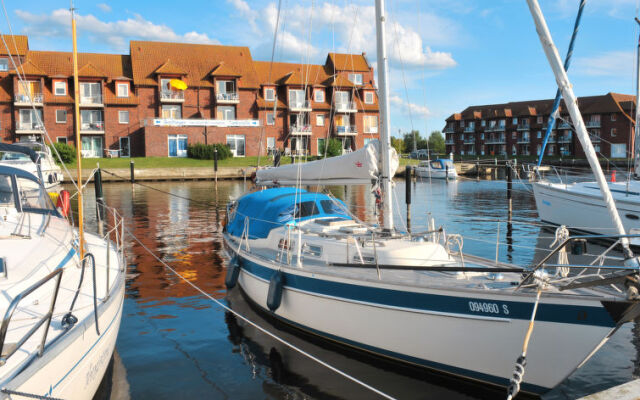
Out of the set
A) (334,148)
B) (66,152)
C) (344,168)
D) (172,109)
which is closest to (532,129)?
(334,148)

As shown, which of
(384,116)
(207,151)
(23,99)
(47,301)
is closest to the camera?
(47,301)

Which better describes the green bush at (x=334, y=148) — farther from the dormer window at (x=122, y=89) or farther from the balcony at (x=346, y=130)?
the dormer window at (x=122, y=89)

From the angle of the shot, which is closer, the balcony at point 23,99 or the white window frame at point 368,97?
the balcony at point 23,99

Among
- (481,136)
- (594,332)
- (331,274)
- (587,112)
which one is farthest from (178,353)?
(481,136)

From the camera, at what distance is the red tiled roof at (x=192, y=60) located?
51.2 m

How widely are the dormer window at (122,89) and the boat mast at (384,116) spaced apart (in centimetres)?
4580

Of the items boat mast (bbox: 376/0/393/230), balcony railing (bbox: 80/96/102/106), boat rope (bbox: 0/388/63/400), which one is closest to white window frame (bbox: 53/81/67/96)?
balcony railing (bbox: 80/96/102/106)

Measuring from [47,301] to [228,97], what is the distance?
47666 millimetres

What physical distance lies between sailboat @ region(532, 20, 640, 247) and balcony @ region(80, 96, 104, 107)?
139ft

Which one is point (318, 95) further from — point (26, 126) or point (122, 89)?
point (26, 126)

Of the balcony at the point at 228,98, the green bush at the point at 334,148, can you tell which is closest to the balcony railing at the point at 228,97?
the balcony at the point at 228,98

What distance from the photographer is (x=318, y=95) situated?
56188 millimetres

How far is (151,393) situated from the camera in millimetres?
7180

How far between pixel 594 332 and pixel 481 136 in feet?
312
